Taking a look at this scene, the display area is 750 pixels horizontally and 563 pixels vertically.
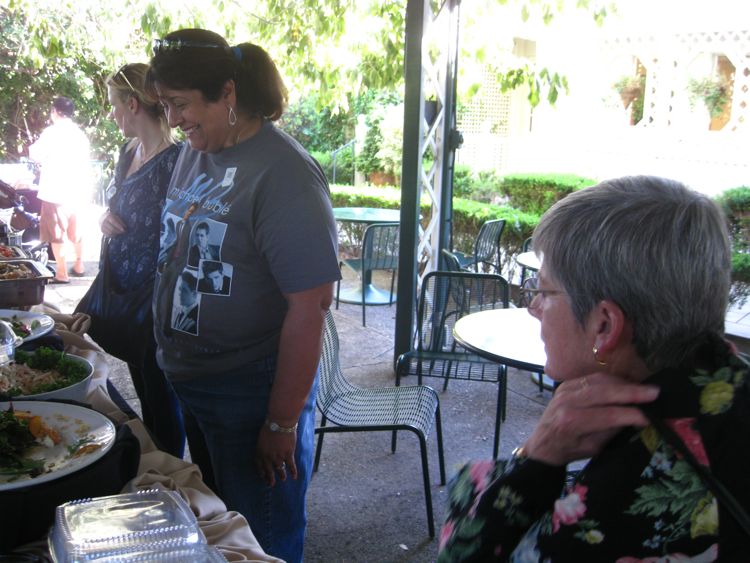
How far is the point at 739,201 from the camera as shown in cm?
660

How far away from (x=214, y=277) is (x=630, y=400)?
113 cm

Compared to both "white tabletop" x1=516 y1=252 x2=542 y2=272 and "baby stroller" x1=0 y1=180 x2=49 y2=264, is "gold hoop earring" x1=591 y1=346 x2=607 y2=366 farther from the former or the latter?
"baby stroller" x1=0 y1=180 x2=49 y2=264

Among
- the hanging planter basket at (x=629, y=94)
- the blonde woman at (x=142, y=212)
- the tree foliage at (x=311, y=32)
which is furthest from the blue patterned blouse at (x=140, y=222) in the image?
the hanging planter basket at (x=629, y=94)

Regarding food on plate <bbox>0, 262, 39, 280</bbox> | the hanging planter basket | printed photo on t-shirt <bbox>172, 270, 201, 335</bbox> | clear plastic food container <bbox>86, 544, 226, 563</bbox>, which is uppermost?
the hanging planter basket

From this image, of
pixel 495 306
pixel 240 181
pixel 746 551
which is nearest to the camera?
pixel 746 551

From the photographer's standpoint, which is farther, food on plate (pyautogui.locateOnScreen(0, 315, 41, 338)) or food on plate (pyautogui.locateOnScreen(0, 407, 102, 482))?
food on plate (pyautogui.locateOnScreen(0, 315, 41, 338))

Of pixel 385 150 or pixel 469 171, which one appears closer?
pixel 469 171

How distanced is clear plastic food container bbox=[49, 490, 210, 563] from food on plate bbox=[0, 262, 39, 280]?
1.85 m

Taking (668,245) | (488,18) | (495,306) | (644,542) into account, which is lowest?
(495,306)

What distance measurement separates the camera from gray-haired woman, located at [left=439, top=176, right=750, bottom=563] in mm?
883

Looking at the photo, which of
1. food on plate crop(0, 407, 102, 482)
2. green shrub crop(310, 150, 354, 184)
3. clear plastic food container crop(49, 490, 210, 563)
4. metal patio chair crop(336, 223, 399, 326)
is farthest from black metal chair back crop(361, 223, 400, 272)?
green shrub crop(310, 150, 354, 184)

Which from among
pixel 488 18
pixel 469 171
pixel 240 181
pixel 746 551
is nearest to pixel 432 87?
pixel 488 18

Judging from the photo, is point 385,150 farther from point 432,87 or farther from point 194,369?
point 194,369

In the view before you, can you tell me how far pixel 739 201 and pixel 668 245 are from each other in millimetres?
6440
